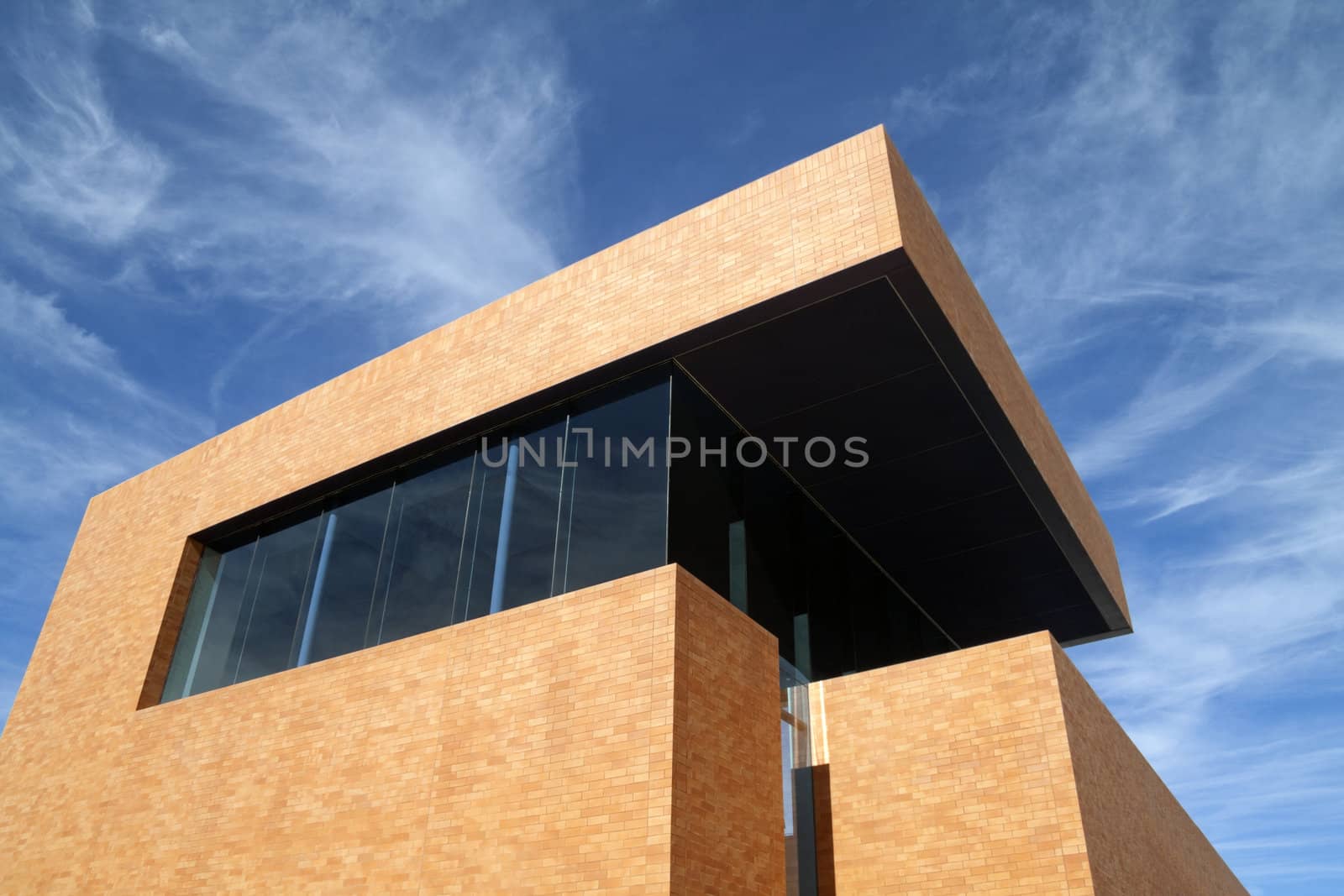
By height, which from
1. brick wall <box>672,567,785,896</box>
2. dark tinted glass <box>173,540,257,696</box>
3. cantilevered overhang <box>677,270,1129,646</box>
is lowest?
brick wall <box>672,567,785,896</box>

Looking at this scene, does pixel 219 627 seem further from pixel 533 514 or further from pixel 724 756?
pixel 724 756

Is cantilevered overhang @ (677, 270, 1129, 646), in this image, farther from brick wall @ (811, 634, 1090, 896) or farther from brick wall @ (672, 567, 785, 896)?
brick wall @ (811, 634, 1090, 896)

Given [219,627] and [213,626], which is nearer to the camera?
[219,627]

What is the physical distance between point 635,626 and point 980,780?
3763 mm

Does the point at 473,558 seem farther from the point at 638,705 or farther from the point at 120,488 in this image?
the point at 120,488

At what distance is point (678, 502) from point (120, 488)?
11900 millimetres

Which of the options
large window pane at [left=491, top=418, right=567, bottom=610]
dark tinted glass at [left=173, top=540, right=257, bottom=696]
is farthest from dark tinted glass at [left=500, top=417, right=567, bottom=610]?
dark tinted glass at [left=173, top=540, right=257, bottom=696]

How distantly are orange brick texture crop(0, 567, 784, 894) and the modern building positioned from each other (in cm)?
4

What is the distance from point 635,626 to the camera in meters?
9.45

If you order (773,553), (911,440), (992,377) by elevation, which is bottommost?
(773,553)

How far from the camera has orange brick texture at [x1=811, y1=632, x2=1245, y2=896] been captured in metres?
9.46

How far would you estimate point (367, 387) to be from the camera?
14422 millimetres

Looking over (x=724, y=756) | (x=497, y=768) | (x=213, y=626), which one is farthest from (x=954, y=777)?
(x=213, y=626)

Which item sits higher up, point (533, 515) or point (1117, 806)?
point (533, 515)
